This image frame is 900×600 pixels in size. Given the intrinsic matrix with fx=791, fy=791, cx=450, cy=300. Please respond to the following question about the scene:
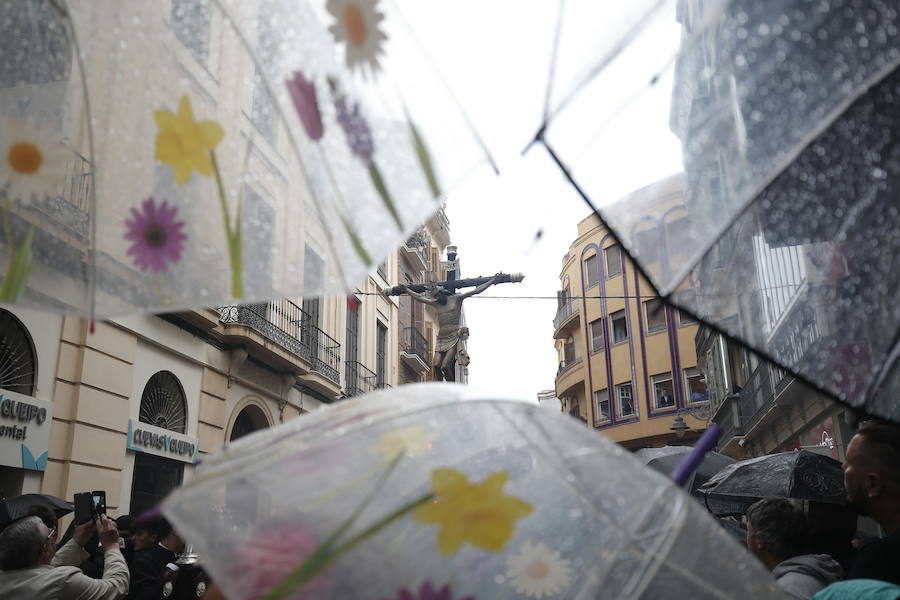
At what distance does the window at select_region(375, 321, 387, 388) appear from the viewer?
21670mm

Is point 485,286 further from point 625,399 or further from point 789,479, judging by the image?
point 625,399

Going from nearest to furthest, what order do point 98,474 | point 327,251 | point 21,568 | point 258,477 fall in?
1. point 258,477
2. point 327,251
3. point 21,568
4. point 98,474

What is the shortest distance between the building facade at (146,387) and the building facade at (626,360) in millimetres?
14187

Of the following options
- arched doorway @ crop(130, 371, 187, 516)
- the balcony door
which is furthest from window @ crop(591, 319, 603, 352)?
arched doorway @ crop(130, 371, 187, 516)

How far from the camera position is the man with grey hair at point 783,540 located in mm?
2582

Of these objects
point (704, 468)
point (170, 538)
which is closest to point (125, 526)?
point (170, 538)

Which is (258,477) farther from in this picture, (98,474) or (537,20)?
(98,474)

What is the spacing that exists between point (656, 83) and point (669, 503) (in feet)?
2.15

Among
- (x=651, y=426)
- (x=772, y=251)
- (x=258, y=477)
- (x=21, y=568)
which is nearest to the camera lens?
(x=258, y=477)

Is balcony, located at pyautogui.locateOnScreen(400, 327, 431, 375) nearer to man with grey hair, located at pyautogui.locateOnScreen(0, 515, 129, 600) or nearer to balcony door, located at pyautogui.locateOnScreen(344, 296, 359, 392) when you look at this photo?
balcony door, located at pyautogui.locateOnScreen(344, 296, 359, 392)

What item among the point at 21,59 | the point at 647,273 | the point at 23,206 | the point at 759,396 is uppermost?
the point at 759,396

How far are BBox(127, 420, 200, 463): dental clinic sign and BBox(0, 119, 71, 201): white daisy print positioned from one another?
30.3 ft

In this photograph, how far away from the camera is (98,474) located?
916cm

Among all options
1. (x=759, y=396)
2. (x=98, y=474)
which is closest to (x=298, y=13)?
(x=98, y=474)
